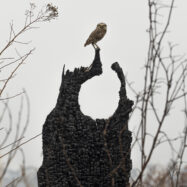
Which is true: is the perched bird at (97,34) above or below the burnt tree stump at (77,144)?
above

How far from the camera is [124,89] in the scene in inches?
211

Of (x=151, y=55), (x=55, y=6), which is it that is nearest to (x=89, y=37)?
(x=55, y=6)

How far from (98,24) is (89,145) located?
155 cm

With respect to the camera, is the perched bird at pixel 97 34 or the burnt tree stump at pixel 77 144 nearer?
the burnt tree stump at pixel 77 144

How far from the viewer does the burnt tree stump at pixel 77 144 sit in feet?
16.2

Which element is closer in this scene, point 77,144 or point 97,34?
point 77,144

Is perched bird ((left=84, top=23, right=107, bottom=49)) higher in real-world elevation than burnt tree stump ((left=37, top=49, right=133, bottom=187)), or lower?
higher

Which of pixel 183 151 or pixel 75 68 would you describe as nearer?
pixel 183 151

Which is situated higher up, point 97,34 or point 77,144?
Result: point 97,34

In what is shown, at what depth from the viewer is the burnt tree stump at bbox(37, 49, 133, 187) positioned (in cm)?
495

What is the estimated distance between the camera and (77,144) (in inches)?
197

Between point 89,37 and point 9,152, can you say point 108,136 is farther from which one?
point 9,152

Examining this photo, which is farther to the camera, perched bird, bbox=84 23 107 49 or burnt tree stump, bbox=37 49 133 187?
perched bird, bbox=84 23 107 49

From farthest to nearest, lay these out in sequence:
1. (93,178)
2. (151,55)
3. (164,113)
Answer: (93,178), (151,55), (164,113)
